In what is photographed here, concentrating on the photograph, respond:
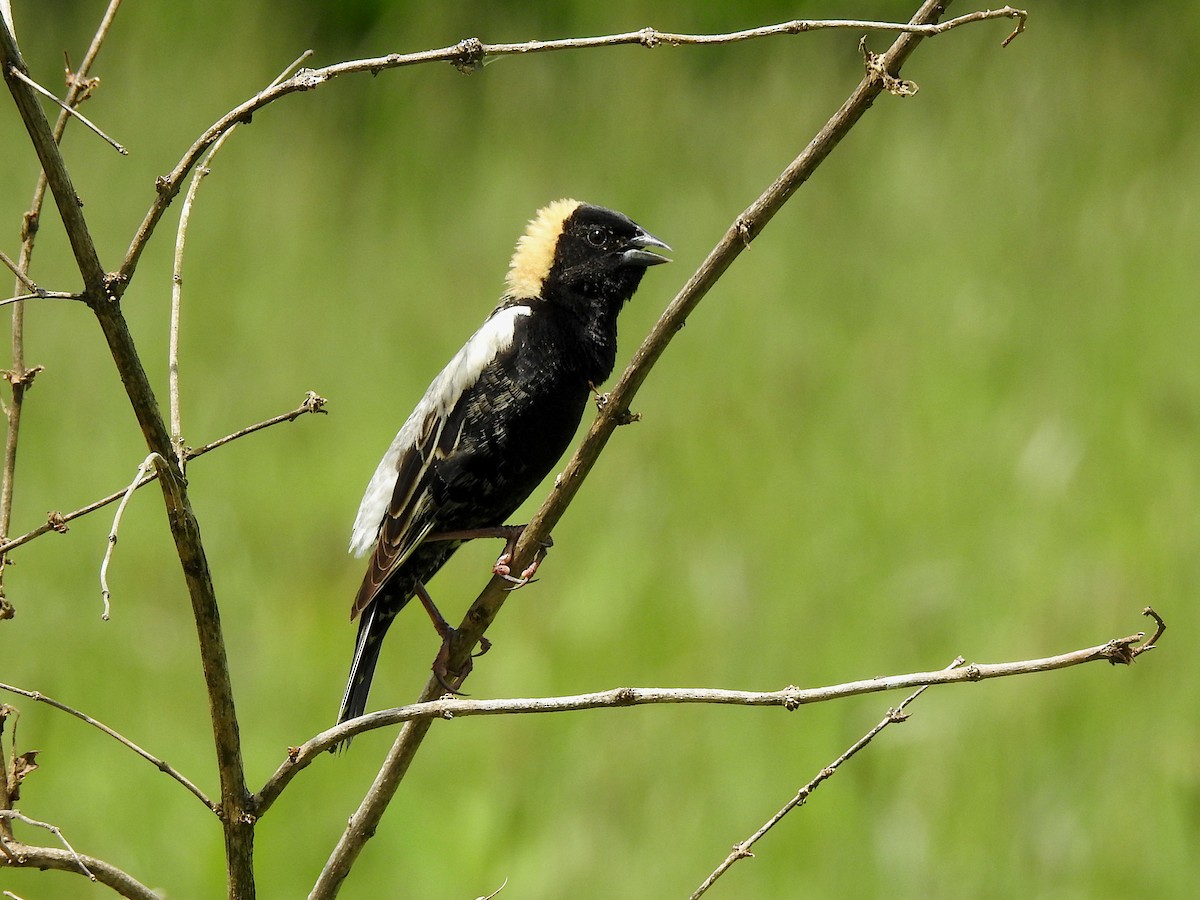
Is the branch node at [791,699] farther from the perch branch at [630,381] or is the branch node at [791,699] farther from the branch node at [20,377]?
the branch node at [20,377]

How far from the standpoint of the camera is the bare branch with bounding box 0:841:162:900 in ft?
3.65

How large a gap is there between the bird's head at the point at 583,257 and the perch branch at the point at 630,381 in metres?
1.02

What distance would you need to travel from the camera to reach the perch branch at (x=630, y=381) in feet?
4.00

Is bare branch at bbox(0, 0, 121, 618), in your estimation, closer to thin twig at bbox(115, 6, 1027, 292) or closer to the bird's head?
thin twig at bbox(115, 6, 1027, 292)

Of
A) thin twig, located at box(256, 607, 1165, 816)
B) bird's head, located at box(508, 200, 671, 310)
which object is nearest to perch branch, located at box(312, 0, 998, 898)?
thin twig, located at box(256, 607, 1165, 816)

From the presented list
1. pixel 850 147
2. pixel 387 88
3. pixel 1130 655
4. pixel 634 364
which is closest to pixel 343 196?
pixel 387 88

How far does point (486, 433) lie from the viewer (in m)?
2.36

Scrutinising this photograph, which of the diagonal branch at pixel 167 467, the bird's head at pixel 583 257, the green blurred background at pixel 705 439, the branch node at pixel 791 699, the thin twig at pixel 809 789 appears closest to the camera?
the diagonal branch at pixel 167 467

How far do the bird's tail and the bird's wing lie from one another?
108mm

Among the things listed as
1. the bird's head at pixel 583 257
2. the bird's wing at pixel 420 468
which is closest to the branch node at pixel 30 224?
the bird's wing at pixel 420 468

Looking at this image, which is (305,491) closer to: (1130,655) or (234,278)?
(234,278)

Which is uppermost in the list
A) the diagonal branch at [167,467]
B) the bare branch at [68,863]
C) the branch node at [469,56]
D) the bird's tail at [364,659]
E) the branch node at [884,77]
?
the bird's tail at [364,659]

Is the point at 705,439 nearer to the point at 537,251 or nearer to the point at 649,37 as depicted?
the point at 537,251

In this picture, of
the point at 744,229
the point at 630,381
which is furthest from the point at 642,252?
the point at 744,229
